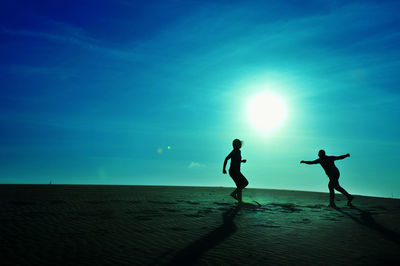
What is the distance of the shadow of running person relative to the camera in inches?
181

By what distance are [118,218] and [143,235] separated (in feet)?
7.03

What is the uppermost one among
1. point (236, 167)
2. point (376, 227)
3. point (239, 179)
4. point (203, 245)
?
point (236, 167)

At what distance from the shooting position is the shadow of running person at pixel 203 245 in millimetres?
4608

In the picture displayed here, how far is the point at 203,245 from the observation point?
551cm

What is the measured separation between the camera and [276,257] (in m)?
4.99

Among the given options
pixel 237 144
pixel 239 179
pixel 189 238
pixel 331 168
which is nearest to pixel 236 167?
pixel 239 179

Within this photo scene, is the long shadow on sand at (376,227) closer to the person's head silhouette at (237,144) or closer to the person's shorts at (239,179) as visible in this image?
the person's shorts at (239,179)

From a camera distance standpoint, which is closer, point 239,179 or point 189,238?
point 189,238

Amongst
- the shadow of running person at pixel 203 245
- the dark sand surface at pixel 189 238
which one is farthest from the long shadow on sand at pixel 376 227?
the shadow of running person at pixel 203 245

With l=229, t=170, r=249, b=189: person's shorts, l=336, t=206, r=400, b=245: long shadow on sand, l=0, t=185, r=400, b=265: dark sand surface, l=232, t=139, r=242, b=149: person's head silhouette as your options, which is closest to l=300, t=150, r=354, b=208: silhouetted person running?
l=229, t=170, r=249, b=189: person's shorts

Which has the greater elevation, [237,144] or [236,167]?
[237,144]

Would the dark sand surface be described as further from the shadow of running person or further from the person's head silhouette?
the person's head silhouette

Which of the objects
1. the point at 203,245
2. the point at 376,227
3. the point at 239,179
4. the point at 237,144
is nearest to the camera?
the point at 203,245

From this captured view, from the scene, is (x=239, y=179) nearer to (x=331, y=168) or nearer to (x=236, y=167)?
(x=236, y=167)
